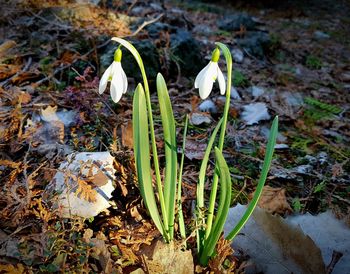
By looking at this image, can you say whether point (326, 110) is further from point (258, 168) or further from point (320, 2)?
point (320, 2)

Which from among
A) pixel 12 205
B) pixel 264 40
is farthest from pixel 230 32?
pixel 12 205

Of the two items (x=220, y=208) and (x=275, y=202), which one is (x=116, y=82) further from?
(x=275, y=202)

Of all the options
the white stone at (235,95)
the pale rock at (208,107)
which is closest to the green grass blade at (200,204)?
the pale rock at (208,107)

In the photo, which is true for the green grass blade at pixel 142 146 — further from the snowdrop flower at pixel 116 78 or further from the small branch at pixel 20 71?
the small branch at pixel 20 71

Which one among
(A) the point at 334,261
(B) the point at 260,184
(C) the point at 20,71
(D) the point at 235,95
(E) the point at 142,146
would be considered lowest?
(D) the point at 235,95

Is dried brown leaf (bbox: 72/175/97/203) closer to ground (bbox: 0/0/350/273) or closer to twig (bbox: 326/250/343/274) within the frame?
ground (bbox: 0/0/350/273)

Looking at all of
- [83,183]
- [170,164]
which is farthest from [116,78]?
[83,183]
